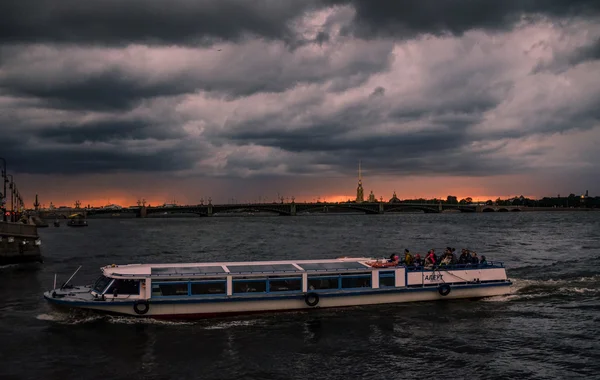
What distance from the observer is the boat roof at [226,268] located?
2948 centimetres

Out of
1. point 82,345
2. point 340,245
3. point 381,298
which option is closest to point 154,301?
point 82,345

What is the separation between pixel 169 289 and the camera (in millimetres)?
29141

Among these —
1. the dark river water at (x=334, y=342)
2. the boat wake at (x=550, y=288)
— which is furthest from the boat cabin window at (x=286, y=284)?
the boat wake at (x=550, y=288)

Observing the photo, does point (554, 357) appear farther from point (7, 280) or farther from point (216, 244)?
point (216, 244)

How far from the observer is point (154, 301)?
93.2ft

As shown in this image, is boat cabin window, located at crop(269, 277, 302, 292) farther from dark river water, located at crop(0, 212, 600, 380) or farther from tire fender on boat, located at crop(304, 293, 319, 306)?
dark river water, located at crop(0, 212, 600, 380)

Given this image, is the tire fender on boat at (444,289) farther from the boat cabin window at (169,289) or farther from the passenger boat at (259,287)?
the boat cabin window at (169,289)

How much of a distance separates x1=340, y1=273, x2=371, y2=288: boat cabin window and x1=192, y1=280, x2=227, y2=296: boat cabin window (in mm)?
6958

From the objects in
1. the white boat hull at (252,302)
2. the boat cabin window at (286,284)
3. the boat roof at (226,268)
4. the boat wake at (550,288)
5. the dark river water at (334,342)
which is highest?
the boat roof at (226,268)

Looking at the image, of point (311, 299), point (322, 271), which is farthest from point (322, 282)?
point (311, 299)

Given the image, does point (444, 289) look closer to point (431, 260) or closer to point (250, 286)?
point (431, 260)

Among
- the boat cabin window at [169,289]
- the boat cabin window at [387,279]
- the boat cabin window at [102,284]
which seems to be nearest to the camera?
the boat cabin window at [169,289]

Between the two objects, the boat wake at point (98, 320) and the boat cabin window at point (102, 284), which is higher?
the boat cabin window at point (102, 284)

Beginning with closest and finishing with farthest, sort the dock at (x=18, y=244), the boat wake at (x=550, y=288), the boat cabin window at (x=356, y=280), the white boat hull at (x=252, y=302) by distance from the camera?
1. the white boat hull at (x=252, y=302)
2. the boat cabin window at (x=356, y=280)
3. the boat wake at (x=550, y=288)
4. the dock at (x=18, y=244)
